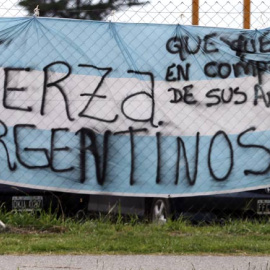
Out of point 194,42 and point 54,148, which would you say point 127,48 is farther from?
point 54,148

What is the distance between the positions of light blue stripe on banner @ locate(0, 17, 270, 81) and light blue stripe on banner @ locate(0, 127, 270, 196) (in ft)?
2.25

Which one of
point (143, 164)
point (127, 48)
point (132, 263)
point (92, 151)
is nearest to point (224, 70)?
point (127, 48)

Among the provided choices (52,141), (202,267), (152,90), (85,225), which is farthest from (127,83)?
(202,267)

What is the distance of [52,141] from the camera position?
847 centimetres

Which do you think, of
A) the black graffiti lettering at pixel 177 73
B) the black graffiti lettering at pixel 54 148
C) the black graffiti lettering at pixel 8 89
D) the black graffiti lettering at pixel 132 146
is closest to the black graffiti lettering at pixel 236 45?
the black graffiti lettering at pixel 177 73

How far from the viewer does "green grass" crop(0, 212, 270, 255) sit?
7098 mm

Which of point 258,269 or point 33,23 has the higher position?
point 33,23

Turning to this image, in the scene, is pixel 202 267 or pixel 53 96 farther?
pixel 53 96

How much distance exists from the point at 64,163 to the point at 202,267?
2.49 meters

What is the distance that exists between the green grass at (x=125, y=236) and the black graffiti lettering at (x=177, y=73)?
1491 mm

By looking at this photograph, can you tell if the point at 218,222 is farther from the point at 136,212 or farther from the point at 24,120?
the point at 24,120

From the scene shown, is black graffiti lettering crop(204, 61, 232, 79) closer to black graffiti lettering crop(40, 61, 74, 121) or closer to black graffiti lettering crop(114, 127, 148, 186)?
black graffiti lettering crop(114, 127, 148, 186)

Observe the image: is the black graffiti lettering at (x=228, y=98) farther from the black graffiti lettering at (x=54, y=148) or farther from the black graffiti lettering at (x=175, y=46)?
the black graffiti lettering at (x=54, y=148)

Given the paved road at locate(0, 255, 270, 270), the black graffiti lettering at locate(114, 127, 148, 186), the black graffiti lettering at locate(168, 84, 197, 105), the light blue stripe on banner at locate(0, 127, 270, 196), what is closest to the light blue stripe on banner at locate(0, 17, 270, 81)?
the black graffiti lettering at locate(168, 84, 197, 105)
